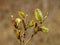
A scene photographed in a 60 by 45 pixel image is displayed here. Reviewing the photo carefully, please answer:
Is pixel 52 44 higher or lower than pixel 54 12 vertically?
lower

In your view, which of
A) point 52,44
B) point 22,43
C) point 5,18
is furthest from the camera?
point 5,18

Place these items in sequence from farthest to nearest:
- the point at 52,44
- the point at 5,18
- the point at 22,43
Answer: the point at 5,18, the point at 52,44, the point at 22,43

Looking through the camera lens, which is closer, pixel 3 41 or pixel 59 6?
pixel 3 41

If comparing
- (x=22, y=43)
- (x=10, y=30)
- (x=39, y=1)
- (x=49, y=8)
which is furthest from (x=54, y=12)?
(x=22, y=43)

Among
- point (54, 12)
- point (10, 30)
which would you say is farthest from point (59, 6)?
point (10, 30)

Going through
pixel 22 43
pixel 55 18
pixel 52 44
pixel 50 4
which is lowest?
pixel 52 44

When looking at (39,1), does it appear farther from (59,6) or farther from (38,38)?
(38,38)
